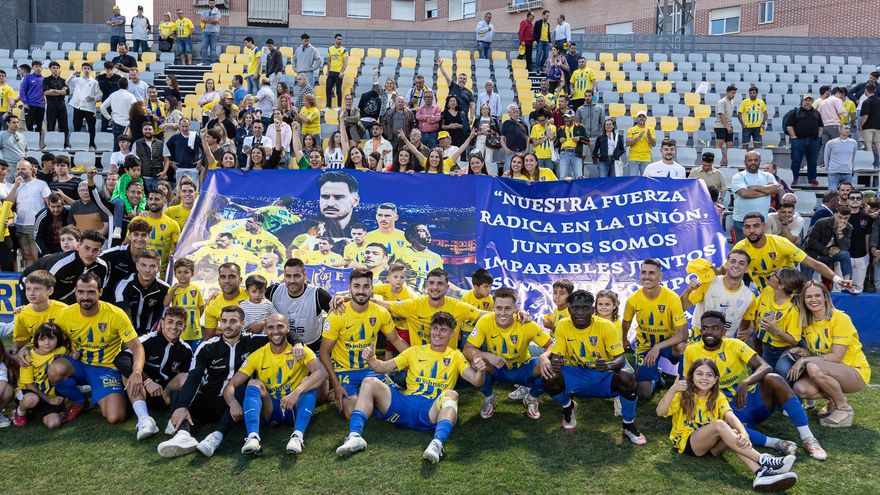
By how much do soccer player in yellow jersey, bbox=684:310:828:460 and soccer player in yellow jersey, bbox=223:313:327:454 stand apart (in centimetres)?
321

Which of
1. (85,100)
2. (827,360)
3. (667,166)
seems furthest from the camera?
(85,100)

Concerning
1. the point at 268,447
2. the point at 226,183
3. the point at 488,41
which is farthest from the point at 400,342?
the point at 488,41

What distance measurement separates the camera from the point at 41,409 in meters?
7.05

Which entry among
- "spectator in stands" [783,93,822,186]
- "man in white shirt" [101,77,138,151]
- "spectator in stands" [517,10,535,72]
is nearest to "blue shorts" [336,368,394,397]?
"man in white shirt" [101,77,138,151]

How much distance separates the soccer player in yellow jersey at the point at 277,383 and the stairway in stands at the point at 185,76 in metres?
14.0

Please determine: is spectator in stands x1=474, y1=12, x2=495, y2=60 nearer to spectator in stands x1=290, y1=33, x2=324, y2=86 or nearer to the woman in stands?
spectator in stands x1=290, y1=33, x2=324, y2=86

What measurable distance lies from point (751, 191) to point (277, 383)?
7.07 metres

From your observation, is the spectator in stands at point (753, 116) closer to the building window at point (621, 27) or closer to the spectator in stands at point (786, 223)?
the spectator in stands at point (786, 223)

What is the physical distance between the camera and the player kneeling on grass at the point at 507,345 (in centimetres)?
714

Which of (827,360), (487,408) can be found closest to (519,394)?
(487,408)

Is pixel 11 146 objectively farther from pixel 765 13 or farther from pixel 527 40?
pixel 765 13

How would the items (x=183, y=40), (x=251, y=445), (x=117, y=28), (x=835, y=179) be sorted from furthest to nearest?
(x=117, y=28) < (x=183, y=40) < (x=835, y=179) < (x=251, y=445)

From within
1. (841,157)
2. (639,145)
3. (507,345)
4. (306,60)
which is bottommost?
(507,345)

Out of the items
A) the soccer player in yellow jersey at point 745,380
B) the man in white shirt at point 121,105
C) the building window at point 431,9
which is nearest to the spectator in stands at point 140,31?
the man in white shirt at point 121,105
